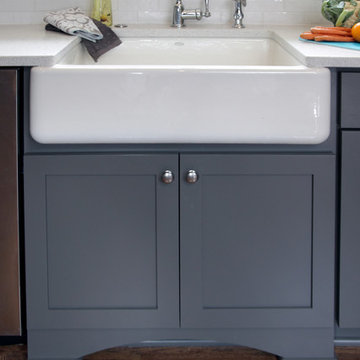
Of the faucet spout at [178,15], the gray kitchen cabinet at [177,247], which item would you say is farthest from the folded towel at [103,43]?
the gray kitchen cabinet at [177,247]

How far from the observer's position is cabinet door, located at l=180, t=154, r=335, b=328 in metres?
1.88

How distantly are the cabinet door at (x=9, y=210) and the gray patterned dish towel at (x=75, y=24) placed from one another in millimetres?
462

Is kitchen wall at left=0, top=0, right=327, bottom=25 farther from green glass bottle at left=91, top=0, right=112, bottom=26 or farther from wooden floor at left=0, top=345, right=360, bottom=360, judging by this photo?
wooden floor at left=0, top=345, right=360, bottom=360

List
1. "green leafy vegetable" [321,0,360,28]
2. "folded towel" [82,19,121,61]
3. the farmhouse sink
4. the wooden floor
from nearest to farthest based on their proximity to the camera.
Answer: the farmhouse sink < the wooden floor < "green leafy vegetable" [321,0,360,28] < "folded towel" [82,19,121,61]

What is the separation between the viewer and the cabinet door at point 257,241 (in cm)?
188

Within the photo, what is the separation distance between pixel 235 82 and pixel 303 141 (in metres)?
0.23

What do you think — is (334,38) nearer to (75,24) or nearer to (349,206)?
(349,206)

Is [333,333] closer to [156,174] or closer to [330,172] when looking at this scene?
[330,172]

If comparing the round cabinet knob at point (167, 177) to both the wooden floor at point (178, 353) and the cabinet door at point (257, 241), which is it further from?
the wooden floor at point (178, 353)

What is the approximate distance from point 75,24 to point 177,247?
2.66ft

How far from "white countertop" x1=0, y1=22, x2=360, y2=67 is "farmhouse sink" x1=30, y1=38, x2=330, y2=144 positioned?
0.04m

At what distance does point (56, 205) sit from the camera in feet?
6.21

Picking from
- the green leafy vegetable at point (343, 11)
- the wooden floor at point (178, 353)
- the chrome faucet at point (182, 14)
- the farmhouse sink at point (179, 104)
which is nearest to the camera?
the farmhouse sink at point (179, 104)

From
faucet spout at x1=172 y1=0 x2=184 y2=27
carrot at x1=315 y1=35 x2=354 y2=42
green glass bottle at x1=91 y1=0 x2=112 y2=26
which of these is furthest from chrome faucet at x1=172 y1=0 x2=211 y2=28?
carrot at x1=315 y1=35 x2=354 y2=42
